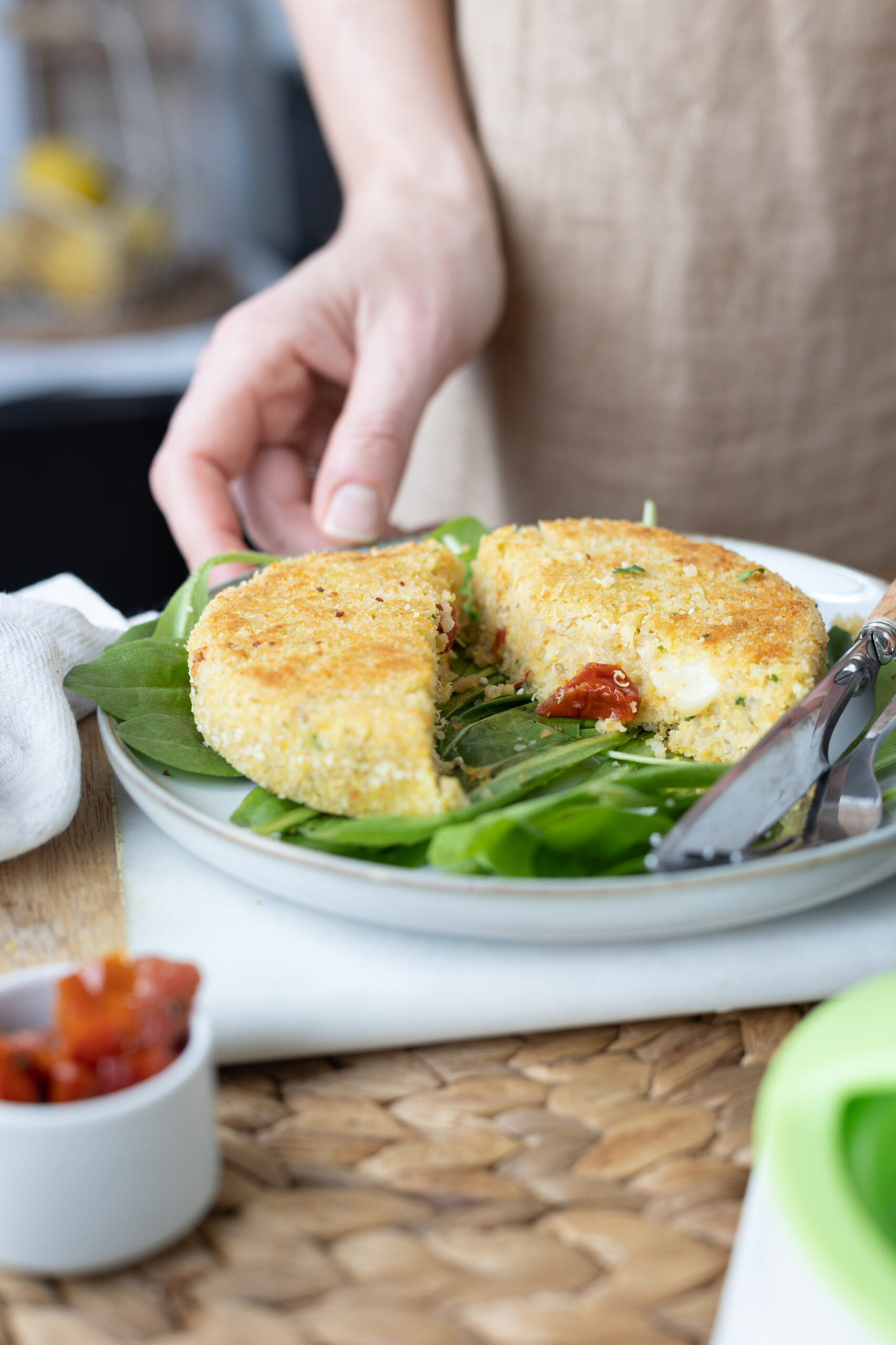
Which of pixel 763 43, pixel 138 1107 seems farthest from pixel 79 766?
pixel 763 43

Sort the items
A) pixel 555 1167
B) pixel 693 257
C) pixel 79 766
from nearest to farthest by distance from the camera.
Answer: pixel 555 1167 → pixel 79 766 → pixel 693 257

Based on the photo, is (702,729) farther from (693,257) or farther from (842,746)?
(693,257)

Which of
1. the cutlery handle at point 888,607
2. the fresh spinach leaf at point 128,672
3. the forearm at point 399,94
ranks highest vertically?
the forearm at point 399,94

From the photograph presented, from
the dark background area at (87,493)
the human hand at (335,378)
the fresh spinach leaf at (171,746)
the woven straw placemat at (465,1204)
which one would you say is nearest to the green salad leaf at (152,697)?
the fresh spinach leaf at (171,746)

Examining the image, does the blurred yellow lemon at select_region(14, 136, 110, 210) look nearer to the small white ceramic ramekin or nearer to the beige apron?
the beige apron

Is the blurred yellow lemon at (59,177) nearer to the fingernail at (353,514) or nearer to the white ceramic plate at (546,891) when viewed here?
the fingernail at (353,514)

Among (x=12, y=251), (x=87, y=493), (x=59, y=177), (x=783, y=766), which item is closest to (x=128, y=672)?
(x=783, y=766)
